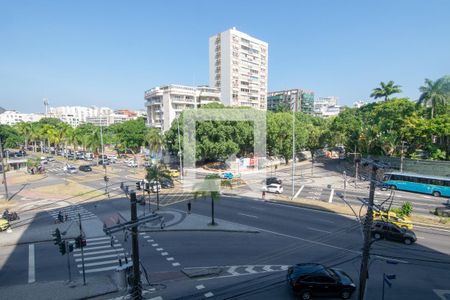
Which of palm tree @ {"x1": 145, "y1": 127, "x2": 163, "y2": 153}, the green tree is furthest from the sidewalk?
palm tree @ {"x1": 145, "y1": 127, "x2": 163, "y2": 153}

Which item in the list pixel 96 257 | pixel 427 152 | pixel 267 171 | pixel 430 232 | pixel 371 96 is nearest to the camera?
pixel 96 257

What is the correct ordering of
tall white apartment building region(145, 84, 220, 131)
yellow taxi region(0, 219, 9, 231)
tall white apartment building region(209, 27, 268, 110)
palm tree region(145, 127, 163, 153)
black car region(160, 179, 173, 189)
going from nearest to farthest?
yellow taxi region(0, 219, 9, 231), black car region(160, 179, 173, 189), palm tree region(145, 127, 163, 153), tall white apartment building region(145, 84, 220, 131), tall white apartment building region(209, 27, 268, 110)

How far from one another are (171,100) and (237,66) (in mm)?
33579

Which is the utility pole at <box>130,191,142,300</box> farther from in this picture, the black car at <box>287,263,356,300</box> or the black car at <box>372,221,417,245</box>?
the black car at <box>372,221,417,245</box>

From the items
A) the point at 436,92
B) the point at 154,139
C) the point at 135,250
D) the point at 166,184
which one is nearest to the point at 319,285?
the point at 135,250

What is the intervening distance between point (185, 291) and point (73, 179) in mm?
46321

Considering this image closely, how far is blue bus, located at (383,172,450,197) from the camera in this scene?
3849cm

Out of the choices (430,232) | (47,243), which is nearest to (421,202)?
(430,232)

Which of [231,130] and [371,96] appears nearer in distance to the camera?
[231,130]

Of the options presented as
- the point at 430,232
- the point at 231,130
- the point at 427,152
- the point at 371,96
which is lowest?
the point at 430,232

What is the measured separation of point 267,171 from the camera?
61531 millimetres

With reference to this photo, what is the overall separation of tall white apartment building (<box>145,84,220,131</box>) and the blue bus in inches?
2420

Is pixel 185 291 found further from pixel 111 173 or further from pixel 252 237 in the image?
pixel 111 173

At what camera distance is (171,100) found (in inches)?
3420
